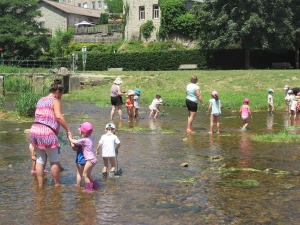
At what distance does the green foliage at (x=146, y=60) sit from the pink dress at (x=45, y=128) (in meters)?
44.9

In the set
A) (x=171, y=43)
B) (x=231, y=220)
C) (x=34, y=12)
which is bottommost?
(x=231, y=220)

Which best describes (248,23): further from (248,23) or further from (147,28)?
(147,28)

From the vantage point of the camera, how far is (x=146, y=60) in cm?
5494

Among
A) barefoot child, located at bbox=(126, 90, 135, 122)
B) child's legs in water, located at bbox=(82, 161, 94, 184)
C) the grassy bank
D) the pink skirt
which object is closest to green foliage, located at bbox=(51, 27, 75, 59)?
the grassy bank

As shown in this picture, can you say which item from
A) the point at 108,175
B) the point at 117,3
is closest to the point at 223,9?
the point at 108,175

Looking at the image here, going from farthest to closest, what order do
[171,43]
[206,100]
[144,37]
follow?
[144,37] → [171,43] → [206,100]

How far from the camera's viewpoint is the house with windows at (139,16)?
6662 centimetres

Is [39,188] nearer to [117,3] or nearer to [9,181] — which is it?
[9,181]

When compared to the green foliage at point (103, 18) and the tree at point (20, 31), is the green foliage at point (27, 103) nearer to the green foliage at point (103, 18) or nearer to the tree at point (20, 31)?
the tree at point (20, 31)

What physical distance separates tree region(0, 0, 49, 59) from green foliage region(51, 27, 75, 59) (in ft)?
11.6

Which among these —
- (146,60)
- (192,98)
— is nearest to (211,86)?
(192,98)

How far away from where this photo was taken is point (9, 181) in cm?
969

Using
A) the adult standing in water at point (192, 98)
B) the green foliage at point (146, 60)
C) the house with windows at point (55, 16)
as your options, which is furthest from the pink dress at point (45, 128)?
the house with windows at point (55, 16)

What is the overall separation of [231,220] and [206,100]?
21723mm
